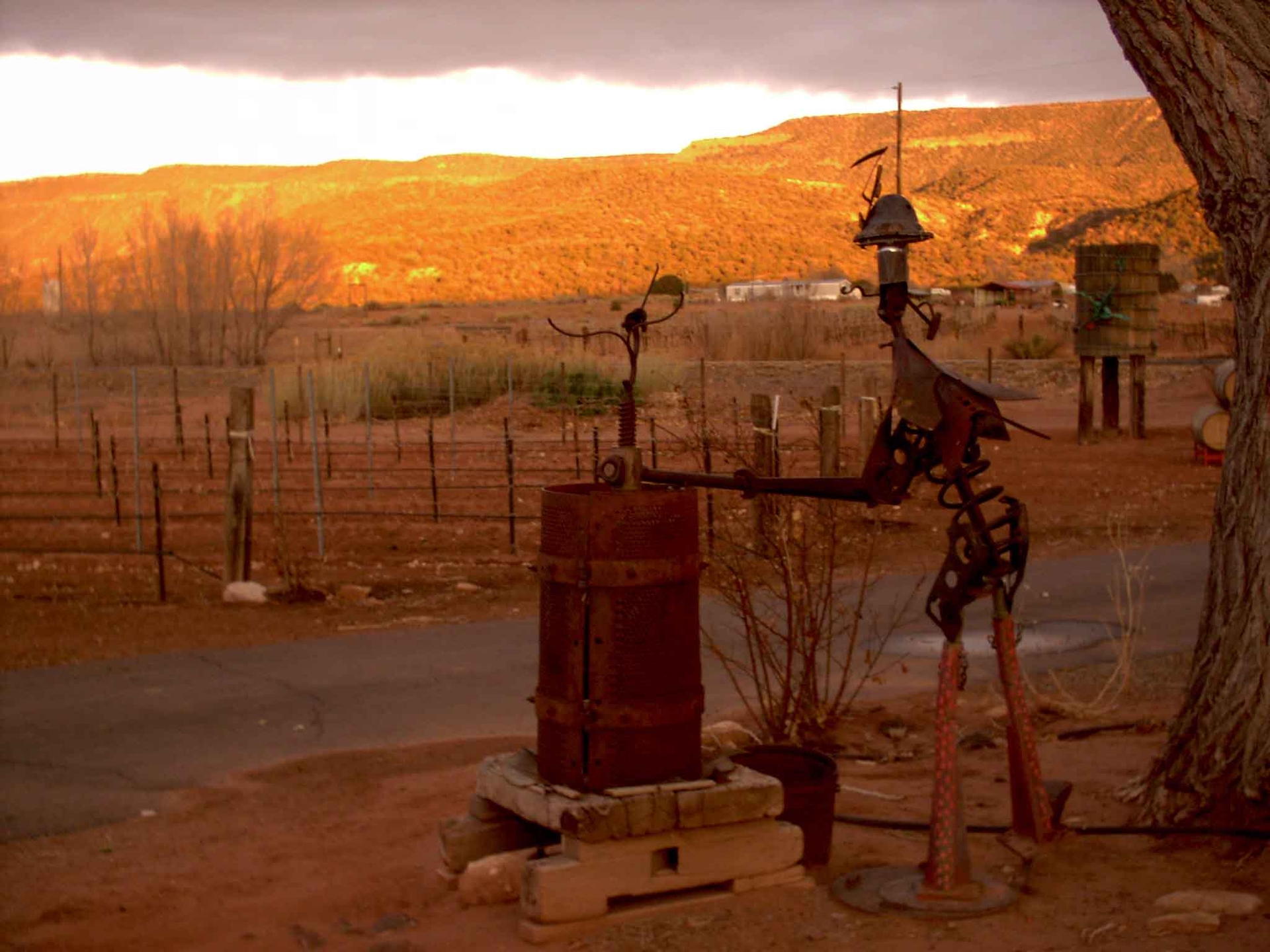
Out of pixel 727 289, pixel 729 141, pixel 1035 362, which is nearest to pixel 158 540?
pixel 1035 362

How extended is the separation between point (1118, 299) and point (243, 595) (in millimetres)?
16286

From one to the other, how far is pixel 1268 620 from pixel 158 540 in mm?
8109

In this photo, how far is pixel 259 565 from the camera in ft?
42.1

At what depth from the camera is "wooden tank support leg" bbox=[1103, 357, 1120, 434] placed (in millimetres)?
23625

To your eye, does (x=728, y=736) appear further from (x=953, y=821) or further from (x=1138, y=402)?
(x=1138, y=402)

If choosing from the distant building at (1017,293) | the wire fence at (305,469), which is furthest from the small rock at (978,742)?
the distant building at (1017,293)

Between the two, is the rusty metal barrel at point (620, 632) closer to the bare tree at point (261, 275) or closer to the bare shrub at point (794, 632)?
the bare shrub at point (794, 632)

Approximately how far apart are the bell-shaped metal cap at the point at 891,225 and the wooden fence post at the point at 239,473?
692 centimetres

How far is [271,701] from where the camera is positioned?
785 cm

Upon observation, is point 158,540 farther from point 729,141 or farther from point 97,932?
point 729,141

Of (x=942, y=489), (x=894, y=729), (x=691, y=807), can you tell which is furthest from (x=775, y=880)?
(x=894, y=729)

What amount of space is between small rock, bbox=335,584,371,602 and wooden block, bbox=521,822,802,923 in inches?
265

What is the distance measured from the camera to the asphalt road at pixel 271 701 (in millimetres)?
6496

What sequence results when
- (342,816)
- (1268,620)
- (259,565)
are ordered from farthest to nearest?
(259,565) → (342,816) → (1268,620)
